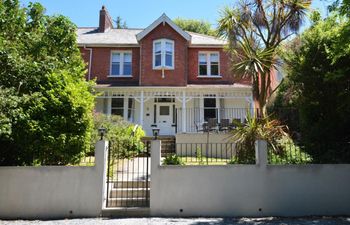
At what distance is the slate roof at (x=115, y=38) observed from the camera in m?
Answer: 22.3

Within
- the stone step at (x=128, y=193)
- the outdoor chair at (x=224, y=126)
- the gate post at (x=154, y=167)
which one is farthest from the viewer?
the outdoor chair at (x=224, y=126)

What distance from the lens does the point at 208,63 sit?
22.5 m

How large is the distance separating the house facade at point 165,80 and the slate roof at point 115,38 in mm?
72

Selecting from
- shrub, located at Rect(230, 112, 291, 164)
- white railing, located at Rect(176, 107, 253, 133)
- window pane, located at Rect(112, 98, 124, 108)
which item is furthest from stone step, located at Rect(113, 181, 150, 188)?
window pane, located at Rect(112, 98, 124, 108)

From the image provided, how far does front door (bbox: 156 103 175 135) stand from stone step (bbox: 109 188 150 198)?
12233 millimetres

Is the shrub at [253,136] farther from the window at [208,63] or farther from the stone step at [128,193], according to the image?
the window at [208,63]

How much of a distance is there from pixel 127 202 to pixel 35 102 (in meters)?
3.74

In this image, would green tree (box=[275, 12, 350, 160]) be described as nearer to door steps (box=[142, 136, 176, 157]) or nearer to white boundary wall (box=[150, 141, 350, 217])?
white boundary wall (box=[150, 141, 350, 217])

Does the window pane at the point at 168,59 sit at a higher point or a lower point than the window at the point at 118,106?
higher

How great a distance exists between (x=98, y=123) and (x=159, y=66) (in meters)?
6.98

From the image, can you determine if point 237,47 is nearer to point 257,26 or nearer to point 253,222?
point 257,26

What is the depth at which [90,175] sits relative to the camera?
8406 millimetres

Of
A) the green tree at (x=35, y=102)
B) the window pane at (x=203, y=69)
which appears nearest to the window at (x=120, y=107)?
the window pane at (x=203, y=69)

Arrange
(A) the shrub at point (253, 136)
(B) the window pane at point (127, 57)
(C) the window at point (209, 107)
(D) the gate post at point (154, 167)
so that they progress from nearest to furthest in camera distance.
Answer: (D) the gate post at point (154, 167) < (A) the shrub at point (253, 136) < (C) the window at point (209, 107) < (B) the window pane at point (127, 57)
